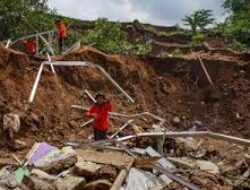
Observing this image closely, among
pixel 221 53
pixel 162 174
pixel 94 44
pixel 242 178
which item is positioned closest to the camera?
pixel 162 174

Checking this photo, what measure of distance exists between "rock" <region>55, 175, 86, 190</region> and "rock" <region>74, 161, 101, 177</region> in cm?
28

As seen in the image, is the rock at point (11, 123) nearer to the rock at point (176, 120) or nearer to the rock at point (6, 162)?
the rock at point (6, 162)

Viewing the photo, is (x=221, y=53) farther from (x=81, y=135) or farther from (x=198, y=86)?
(x=81, y=135)

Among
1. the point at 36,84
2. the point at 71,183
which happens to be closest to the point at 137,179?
the point at 71,183

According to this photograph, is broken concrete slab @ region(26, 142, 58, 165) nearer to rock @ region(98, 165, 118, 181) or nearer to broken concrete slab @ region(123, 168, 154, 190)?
rock @ region(98, 165, 118, 181)

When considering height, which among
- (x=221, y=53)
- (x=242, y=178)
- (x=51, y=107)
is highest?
(x=221, y=53)

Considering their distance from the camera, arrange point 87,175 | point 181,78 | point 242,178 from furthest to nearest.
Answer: point 181,78
point 242,178
point 87,175

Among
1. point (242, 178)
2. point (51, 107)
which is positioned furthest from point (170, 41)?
point (242, 178)

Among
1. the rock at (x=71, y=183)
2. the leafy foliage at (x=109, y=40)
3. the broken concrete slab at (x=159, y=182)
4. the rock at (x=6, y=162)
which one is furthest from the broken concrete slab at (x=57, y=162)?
the leafy foliage at (x=109, y=40)

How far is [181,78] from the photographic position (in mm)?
18234

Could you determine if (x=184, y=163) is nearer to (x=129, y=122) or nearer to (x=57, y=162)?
(x=57, y=162)

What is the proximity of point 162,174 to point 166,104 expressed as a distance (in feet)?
21.2

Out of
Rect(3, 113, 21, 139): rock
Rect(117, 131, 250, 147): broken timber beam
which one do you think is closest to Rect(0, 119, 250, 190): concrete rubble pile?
Rect(117, 131, 250, 147): broken timber beam

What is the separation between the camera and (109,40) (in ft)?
72.8
